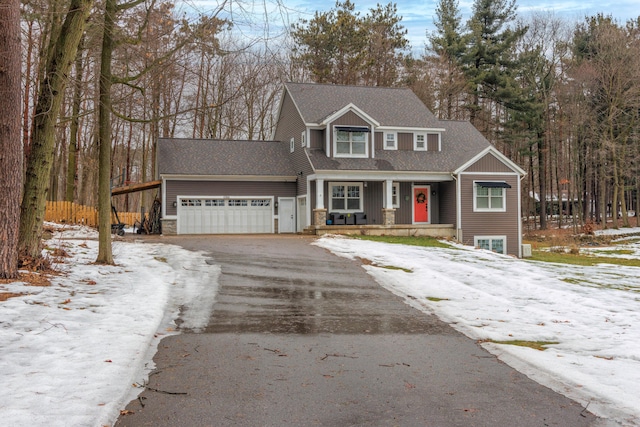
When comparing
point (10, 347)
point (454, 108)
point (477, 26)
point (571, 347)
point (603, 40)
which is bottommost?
point (571, 347)

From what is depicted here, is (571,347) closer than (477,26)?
Yes

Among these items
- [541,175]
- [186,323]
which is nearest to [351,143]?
[186,323]

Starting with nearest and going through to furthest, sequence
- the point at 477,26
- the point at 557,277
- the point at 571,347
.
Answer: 1. the point at 571,347
2. the point at 557,277
3. the point at 477,26

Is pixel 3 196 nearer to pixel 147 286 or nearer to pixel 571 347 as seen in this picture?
pixel 147 286

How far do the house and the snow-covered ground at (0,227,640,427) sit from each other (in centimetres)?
1147

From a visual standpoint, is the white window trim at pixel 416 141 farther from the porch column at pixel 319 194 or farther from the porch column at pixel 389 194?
the porch column at pixel 319 194

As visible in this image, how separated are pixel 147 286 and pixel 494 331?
5.75 meters

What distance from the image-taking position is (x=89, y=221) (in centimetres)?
2556

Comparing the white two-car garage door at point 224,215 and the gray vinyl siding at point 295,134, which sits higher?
the gray vinyl siding at point 295,134

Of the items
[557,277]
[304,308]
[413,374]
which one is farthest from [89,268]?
[557,277]

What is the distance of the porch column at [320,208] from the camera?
78.0ft

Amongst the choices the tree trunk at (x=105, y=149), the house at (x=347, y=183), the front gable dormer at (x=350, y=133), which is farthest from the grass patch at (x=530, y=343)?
the front gable dormer at (x=350, y=133)

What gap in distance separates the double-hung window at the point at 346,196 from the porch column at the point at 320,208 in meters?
1.55

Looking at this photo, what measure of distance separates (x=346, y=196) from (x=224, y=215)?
5960 millimetres
